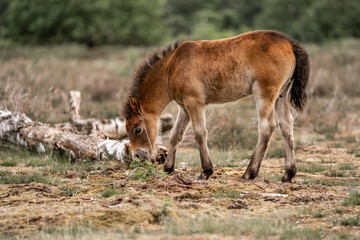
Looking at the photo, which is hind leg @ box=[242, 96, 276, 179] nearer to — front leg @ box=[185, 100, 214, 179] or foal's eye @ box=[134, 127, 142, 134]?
front leg @ box=[185, 100, 214, 179]

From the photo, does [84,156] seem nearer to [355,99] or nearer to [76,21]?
[355,99]

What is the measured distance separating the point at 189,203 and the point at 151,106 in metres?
2.50

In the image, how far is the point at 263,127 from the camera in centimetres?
723

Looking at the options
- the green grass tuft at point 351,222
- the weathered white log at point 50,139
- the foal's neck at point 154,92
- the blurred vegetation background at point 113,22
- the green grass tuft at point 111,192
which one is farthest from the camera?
the blurred vegetation background at point 113,22

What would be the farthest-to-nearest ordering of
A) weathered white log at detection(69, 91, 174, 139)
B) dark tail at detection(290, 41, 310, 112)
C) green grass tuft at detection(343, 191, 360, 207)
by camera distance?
1. weathered white log at detection(69, 91, 174, 139)
2. dark tail at detection(290, 41, 310, 112)
3. green grass tuft at detection(343, 191, 360, 207)

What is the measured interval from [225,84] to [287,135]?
1332mm

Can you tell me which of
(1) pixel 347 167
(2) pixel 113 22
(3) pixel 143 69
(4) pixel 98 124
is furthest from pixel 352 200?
(2) pixel 113 22

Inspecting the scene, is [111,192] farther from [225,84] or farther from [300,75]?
[300,75]

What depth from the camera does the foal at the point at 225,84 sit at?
720 cm

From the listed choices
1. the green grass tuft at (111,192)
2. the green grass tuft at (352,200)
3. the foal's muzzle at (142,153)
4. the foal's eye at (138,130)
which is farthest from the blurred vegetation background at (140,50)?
the green grass tuft at (352,200)

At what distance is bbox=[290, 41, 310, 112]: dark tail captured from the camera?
7328 millimetres

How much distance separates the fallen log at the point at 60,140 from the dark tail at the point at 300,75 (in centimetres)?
262

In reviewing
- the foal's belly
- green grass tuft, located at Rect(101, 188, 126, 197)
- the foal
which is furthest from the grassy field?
the foal's belly

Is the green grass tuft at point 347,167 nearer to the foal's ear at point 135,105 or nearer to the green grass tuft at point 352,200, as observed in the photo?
the green grass tuft at point 352,200
